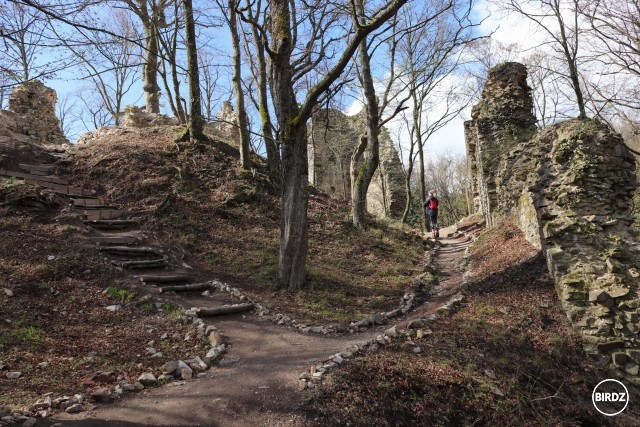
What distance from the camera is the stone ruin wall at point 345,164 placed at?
27.7 meters

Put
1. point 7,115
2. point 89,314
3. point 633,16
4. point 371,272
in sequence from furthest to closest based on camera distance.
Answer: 1. point 7,115
2. point 633,16
3. point 371,272
4. point 89,314

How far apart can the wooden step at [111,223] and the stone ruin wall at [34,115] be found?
9051 mm

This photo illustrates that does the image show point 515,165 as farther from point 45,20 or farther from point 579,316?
point 45,20

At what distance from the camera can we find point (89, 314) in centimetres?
584

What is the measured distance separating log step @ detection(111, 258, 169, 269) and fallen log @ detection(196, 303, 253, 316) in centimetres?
271

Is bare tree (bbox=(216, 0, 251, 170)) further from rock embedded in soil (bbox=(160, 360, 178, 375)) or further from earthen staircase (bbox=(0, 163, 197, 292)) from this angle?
rock embedded in soil (bbox=(160, 360, 178, 375))

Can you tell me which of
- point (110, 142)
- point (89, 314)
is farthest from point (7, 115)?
point (89, 314)

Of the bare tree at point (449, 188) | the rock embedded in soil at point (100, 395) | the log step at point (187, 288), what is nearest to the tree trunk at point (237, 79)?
the log step at point (187, 288)

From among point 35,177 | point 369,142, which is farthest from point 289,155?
point 35,177

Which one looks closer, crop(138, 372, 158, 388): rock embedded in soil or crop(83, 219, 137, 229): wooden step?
crop(138, 372, 158, 388): rock embedded in soil

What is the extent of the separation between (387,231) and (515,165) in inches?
188

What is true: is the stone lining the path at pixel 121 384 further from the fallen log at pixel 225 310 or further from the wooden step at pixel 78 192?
the wooden step at pixel 78 192

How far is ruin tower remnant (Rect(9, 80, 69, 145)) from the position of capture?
1658 centimetres

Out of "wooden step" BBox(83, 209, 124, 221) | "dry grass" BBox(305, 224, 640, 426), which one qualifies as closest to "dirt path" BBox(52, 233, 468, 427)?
"dry grass" BBox(305, 224, 640, 426)
